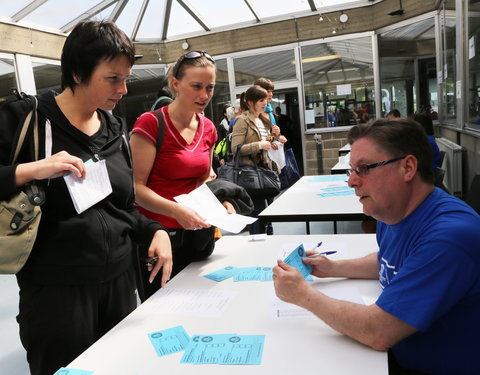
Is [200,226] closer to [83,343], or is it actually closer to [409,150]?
[83,343]

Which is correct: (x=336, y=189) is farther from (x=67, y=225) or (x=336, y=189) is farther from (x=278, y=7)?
(x=278, y=7)

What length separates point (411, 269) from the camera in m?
1.04

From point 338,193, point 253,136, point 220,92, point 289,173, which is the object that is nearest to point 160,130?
point 338,193

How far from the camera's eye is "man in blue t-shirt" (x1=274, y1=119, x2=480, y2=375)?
3.33 ft

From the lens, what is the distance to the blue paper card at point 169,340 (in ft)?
3.76

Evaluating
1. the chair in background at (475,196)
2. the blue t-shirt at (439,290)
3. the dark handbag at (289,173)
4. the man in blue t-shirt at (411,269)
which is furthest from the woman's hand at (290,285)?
the dark handbag at (289,173)

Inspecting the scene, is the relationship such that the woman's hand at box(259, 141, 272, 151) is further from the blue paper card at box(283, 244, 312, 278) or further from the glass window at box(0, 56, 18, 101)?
the glass window at box(0, 56, 18, 101)

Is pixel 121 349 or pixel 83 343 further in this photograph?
pixel 83 343

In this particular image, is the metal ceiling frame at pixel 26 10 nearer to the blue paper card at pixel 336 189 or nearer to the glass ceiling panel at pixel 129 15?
the glass ceiling panel at pixel 129 15

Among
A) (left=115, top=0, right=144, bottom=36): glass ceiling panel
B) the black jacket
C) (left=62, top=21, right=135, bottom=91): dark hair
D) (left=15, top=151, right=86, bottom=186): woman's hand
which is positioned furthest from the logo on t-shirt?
(left=115, top=0, right=144, bottom=36): glass ceiling panel

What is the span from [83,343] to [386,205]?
3.29ft

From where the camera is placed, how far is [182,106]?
187 centimetres

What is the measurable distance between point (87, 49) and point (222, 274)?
951 millimetres

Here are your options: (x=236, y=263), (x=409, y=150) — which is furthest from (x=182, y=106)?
(x=409, y=150)
